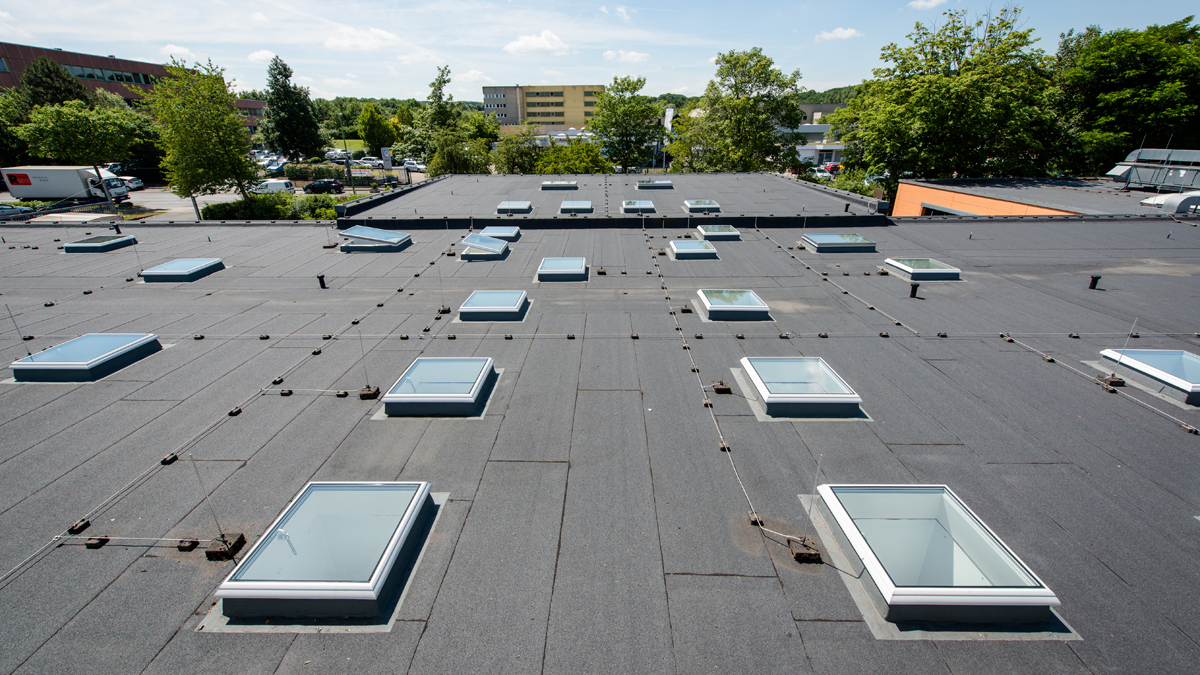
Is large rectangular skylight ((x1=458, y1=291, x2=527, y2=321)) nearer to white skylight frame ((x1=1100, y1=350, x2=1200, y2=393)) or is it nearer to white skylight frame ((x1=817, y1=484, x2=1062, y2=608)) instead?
white skylight frame ((x1=817, y1=484, x2=1062, y2=608))

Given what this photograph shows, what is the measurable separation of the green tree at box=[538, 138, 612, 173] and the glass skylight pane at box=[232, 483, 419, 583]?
7036 cm

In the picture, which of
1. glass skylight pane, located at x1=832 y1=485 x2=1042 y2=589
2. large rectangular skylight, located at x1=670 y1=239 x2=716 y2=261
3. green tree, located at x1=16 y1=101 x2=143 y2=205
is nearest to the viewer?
glass skylight pane, located at x1=832 y1=485 x2=1042 y2=589

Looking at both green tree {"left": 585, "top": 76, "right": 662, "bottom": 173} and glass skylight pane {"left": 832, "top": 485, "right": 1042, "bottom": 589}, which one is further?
green tree {"left": 585, "top": 76, "right": 662, "bottom": 173}

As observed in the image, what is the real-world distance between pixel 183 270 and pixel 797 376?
970 inches

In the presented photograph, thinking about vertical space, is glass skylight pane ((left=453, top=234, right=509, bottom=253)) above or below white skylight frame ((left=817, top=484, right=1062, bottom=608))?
above

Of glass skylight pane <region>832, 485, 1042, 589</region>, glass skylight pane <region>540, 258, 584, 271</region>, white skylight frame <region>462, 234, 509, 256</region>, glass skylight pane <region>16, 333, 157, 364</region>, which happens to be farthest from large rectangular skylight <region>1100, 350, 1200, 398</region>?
glass skylight pane <region>16, 333, 157, 364</region>

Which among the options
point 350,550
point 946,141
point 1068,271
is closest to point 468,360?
point 350,550

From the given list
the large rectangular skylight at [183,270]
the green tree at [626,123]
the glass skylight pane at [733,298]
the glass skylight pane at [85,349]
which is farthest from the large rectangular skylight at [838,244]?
the green tree at [626,123]

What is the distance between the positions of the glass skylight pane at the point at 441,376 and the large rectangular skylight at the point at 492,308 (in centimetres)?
387

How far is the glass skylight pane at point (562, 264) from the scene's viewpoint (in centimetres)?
2045

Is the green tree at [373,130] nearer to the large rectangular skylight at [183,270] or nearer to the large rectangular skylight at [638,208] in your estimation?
the large rectangular skylight at [638,208]

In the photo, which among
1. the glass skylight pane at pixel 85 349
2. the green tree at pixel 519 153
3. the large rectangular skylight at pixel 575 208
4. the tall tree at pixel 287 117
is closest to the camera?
the glass skylight pane at pixel 85 349

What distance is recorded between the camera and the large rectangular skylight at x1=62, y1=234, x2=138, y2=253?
2450cm

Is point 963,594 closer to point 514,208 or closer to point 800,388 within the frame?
point 800,388
